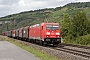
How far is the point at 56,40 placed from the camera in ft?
113

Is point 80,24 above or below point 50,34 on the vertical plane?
above

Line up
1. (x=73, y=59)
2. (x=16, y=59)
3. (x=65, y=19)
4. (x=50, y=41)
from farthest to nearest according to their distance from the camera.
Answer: (x=65, y=19) < (x=50, y=41) < (x=73, y=59) < (x=16, y=59)

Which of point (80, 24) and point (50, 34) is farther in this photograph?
point (80, 24)

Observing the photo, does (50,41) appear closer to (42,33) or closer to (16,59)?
(42,33)

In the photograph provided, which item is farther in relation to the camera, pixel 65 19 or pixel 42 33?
pixel 65 19

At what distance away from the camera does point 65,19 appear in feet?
271

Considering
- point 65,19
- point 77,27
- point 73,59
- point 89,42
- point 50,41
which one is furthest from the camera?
point 65,19

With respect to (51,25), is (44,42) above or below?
below

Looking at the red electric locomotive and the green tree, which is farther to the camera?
the green tree

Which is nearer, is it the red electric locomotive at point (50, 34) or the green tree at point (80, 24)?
the red electric locomotive at point (50, 34)

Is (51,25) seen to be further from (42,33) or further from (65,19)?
(65,19)

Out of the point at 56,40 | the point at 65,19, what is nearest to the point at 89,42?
the point at 56,40

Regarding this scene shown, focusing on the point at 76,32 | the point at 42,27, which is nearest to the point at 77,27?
the point at 76,32

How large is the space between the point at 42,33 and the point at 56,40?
2.23 metres
